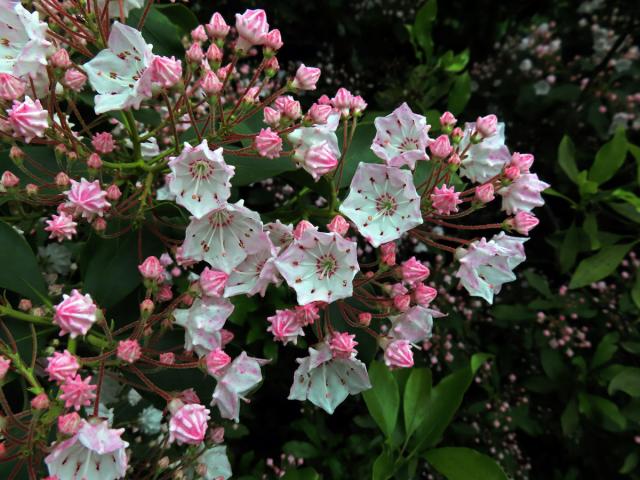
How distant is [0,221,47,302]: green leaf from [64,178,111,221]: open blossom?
276 millimetres

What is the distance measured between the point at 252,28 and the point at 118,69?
282 mm

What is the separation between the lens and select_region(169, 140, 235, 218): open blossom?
1027mm

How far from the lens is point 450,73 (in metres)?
2.35

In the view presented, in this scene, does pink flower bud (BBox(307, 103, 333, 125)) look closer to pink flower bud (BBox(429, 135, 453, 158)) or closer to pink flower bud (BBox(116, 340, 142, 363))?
pink flower bud (BBox(429, 135, 453, 158))

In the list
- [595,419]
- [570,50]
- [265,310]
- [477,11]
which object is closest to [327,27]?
[477,11]

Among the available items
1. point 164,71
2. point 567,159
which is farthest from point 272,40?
point 567,159

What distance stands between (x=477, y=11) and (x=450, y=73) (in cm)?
91

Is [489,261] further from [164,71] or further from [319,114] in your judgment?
[164,71]

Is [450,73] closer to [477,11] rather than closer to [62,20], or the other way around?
[477,11]

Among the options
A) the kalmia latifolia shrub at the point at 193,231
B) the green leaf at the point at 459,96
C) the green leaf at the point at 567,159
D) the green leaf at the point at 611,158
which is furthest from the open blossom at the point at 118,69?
the green leaf at the point at 611,158

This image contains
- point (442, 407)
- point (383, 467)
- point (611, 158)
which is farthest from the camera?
point (611, 158)

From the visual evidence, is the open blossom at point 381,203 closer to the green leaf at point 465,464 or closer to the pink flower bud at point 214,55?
the pink flower bud at point 214,55

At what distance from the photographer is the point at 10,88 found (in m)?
1.02

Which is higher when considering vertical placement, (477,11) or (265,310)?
(477,11)
